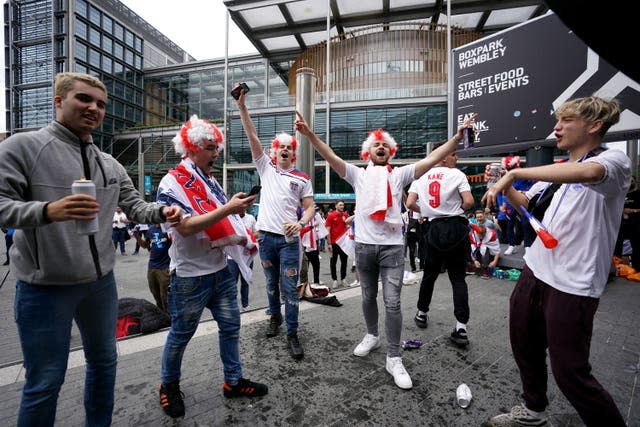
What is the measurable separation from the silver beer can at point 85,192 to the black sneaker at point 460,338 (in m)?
3.34

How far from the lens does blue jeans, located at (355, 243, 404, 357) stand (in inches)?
Answer: 108

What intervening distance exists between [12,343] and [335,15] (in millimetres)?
28060

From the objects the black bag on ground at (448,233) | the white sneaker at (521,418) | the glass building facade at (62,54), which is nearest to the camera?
the white sneaker at (521,418)

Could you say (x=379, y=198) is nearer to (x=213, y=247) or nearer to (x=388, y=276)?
(x=388, y=276)

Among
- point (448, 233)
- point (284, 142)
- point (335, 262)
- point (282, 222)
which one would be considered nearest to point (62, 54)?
point (335, 262)

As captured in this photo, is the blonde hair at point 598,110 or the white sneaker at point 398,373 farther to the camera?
the white sneaker at point 398,373

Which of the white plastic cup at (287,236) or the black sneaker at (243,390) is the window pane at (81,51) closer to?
the white plastic cup at (287,236)

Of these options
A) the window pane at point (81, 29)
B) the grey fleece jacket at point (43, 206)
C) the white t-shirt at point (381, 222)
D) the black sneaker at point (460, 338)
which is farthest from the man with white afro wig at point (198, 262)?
the window pane at point (81, 29)

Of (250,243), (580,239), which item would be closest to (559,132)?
(580,239)

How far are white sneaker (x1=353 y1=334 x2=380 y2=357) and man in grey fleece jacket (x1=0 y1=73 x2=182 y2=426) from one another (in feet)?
6.75

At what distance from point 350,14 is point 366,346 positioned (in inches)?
1111

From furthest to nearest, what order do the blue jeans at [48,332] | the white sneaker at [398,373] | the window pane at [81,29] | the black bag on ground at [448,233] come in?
1. the window pane at [81,29]
2. the black bag on ground at [448,233]
3. the white sneaker at [398,373]
4. the blue jeans at [48,332]

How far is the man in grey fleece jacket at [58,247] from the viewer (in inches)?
56.5

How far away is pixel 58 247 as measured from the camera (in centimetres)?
157
